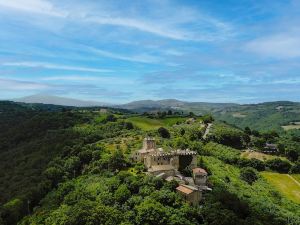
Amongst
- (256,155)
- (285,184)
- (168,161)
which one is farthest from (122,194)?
(256,155)

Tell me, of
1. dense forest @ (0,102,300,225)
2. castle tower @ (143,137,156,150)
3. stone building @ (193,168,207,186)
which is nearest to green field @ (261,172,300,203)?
dense forest @ (0,102,300,225)

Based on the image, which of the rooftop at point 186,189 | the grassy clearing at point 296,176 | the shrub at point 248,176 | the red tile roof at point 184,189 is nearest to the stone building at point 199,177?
the rooftop at point 186,189

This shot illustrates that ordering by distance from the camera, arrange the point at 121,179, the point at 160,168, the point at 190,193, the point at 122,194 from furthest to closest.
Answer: the point at 121,179 < the point at 160,168 < the point at 122,194 < the point at 190,193

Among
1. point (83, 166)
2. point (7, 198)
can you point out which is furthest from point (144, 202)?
point (7, 198)

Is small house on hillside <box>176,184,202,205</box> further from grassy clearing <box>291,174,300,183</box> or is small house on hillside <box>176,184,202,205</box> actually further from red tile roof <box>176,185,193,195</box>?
grassy clearing <box>291,174,300,183</box>

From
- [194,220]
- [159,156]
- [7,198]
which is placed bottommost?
[7,198]

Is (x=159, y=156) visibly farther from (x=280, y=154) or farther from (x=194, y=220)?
(x=280, y=154)

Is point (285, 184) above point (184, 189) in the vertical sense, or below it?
below

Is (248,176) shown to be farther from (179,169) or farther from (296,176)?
(179,169)
